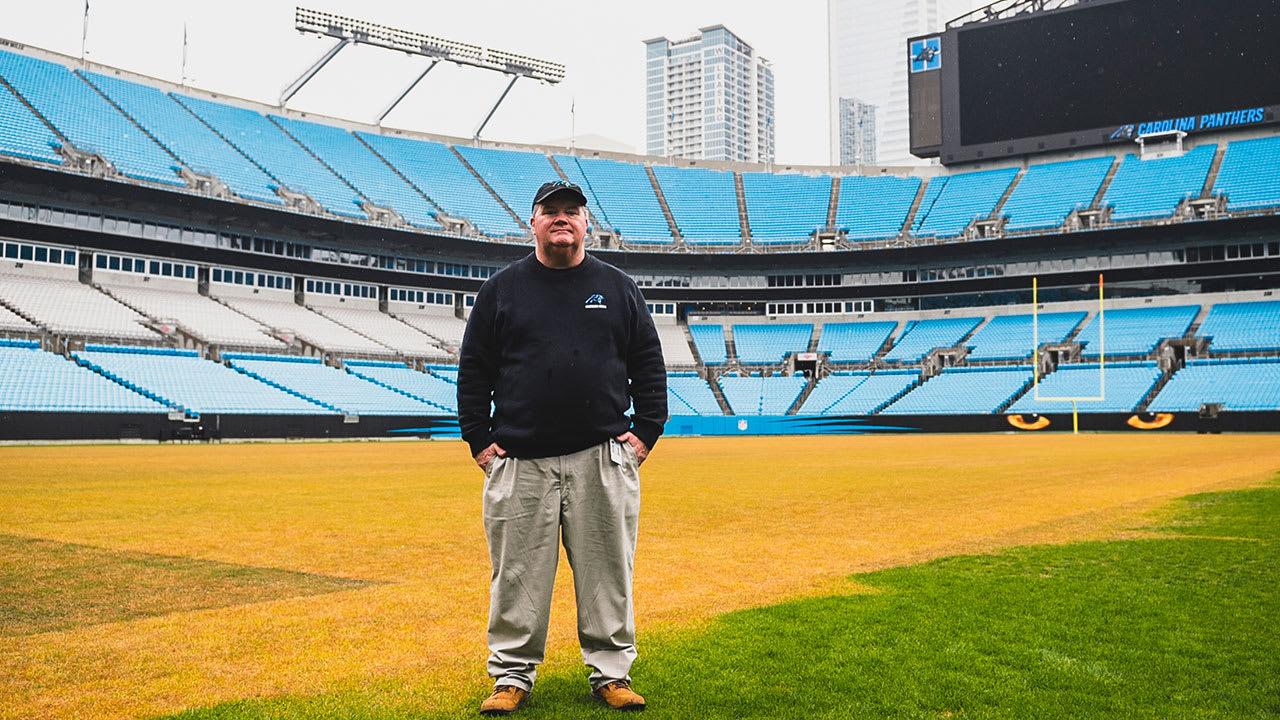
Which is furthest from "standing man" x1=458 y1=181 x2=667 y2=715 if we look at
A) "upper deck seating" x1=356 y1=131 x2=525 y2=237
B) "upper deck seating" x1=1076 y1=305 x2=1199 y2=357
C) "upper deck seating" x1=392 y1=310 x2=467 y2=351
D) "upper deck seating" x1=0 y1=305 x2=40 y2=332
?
"upper deck seating" x1=356 y1=131 x2=525 y2=237

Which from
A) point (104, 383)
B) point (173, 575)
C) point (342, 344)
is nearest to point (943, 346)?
point (342, 344)

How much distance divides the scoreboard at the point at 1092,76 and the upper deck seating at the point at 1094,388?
1841 centimetres

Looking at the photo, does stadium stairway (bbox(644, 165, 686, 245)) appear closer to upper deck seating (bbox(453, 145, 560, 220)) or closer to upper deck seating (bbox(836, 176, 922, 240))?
upper deck seating (bbox(453, 145, 560, 220))

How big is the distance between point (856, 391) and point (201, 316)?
39.8 meters

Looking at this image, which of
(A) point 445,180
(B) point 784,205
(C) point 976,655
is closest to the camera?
(C) point 976,655

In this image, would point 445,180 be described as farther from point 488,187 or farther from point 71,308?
point 71,308

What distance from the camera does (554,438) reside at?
471 centimetres

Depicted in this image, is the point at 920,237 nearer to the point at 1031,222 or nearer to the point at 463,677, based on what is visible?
the point at 1031,222

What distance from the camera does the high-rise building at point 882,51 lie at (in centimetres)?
17862

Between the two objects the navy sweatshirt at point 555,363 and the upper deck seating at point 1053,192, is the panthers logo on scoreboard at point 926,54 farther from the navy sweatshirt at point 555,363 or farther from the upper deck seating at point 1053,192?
the navy sweatshirt at point 555,363

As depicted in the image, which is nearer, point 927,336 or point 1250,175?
point 1250,175

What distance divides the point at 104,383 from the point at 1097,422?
160 ft

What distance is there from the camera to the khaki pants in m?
4.65

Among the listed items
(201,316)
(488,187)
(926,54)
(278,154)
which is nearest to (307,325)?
(201,316)
